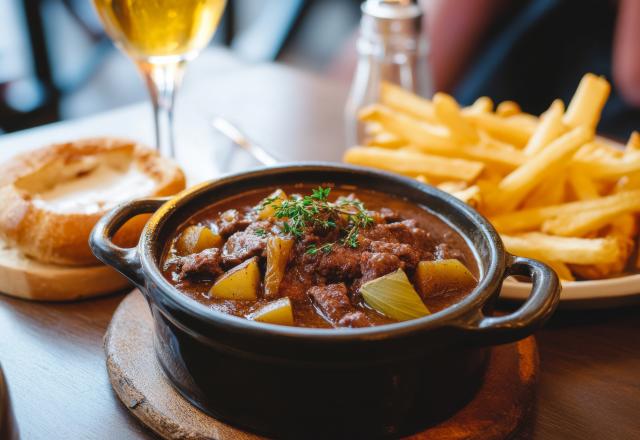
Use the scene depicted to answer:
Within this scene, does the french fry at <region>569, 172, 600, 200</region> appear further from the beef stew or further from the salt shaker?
the salt shaker

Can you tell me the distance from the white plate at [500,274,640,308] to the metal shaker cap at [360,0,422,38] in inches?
69.5

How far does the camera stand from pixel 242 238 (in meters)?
1.90

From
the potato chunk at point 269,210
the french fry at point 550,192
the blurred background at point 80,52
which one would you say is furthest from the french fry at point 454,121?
the blurred background at point 80,52

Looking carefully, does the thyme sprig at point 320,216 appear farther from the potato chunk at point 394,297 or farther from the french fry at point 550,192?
the french fry at point 550,192

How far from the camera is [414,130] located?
8.75 ft

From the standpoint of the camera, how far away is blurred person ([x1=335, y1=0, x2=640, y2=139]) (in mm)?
5336

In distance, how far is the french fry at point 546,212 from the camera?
7.50 ft

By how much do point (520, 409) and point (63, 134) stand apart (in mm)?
2630

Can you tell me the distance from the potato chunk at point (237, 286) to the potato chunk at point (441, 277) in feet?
1.44

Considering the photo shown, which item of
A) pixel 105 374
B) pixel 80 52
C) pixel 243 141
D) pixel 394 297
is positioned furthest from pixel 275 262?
pixel 80 52

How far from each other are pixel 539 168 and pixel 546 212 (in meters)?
0.15

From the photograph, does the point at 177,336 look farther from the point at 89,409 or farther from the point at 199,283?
the point at 89,409

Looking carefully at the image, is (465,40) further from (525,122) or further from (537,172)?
(537,172)

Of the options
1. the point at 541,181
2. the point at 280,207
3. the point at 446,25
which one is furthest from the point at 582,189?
the point at 446,25
